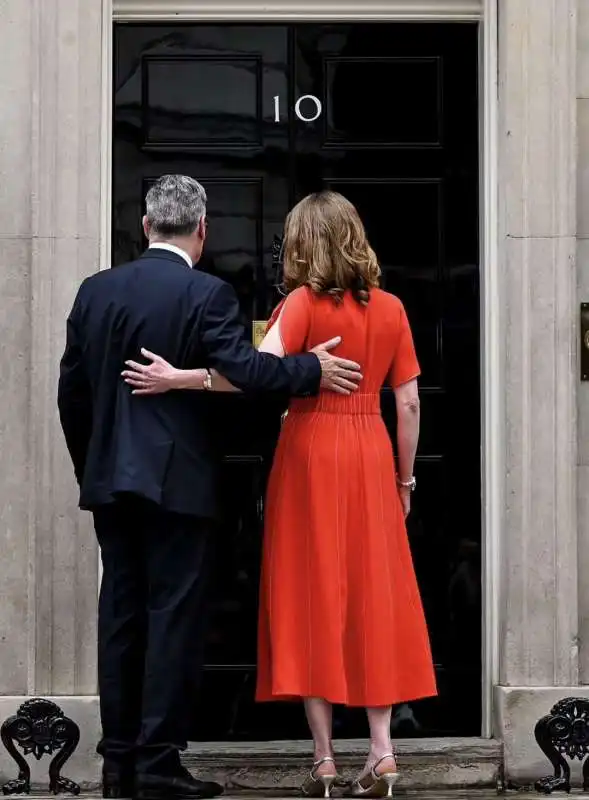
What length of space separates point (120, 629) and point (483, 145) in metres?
2.47

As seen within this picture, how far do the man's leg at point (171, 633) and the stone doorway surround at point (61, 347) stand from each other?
36.0 inches

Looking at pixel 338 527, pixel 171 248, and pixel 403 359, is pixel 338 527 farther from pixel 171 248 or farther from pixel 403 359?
pixel 171 248

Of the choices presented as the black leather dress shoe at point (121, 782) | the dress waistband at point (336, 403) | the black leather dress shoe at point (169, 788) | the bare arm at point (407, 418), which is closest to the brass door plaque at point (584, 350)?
the bare arm at point (407, 418)

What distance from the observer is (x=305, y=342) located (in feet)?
16.8

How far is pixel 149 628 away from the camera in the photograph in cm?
488

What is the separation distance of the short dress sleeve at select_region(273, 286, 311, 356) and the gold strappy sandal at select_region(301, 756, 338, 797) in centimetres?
139

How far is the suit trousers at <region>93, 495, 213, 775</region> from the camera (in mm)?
4855

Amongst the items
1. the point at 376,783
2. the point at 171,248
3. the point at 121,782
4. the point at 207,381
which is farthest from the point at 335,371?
the point at 121,782

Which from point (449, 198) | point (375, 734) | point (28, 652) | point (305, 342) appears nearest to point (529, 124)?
point (449, 198)

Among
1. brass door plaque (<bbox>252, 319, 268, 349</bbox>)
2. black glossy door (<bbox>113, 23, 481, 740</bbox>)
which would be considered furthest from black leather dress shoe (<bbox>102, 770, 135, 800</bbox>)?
brass door plaque (<bbox>252, 319, 268, 349</bbox>)

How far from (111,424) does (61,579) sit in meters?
1.07

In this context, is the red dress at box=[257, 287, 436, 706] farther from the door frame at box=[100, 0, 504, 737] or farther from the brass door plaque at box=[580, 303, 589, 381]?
the brass door plaque at box=[580, 303, 589, 381]

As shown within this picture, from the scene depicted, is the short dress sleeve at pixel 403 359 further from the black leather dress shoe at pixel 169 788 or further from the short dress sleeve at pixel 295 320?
the black leather dress shoe at pixel 169 788

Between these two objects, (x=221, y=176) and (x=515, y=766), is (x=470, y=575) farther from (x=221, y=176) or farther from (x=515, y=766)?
(x=221, y=176)
